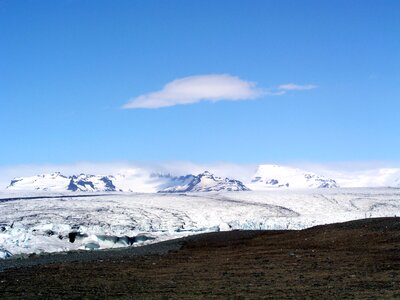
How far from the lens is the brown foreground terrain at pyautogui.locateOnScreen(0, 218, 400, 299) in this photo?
48.9 ft

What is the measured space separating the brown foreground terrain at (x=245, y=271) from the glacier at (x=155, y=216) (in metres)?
8.31

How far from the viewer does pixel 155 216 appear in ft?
193

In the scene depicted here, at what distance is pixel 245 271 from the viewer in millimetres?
19406

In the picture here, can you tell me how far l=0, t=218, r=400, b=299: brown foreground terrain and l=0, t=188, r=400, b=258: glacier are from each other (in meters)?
8.31

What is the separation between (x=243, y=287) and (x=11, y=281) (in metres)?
6.93

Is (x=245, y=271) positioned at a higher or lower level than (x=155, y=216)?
lower

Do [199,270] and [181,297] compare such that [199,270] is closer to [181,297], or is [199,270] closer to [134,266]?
[134,266]

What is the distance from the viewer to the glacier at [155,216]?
38500 mm

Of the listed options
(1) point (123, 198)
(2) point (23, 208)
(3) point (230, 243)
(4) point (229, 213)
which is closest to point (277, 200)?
(4) point (229, 213)

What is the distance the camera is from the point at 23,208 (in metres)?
61.4

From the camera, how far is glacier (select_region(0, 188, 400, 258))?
38500 millimetres

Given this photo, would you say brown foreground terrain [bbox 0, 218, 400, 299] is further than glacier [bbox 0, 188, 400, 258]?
No

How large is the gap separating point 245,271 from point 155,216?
131ft

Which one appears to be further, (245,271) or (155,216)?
(155,216)
